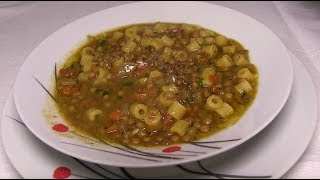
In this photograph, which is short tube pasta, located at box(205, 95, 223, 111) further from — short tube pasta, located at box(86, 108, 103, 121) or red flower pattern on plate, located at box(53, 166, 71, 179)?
red flower pattern on plate, located at box(53, 166, 71, 179)

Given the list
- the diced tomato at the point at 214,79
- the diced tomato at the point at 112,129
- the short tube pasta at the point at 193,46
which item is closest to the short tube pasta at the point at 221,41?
the short tube pasta at the point at 193,46

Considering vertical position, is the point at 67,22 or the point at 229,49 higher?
the point at 229,49

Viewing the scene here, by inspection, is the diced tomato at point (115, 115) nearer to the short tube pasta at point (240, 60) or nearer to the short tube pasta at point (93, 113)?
the short tube pasta at point (93, 113)

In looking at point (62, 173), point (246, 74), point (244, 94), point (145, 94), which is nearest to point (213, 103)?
point (244, 94)

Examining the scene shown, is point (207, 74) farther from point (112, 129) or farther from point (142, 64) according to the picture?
point (112, 129)

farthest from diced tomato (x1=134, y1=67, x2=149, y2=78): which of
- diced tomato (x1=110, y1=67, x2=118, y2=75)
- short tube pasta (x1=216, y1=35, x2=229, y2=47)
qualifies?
short tube pasta (x1=216, y1=35, x2=229, y2=47)

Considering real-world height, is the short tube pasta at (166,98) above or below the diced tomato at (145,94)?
above
